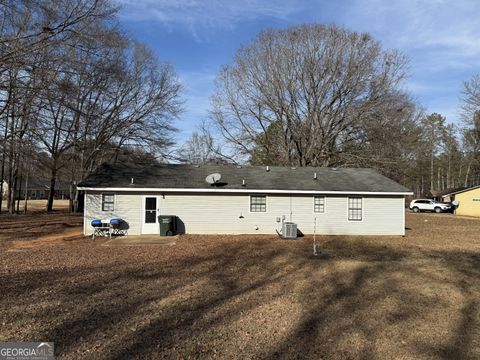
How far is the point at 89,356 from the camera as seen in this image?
4.78m

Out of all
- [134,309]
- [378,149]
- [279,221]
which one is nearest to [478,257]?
[279,221]

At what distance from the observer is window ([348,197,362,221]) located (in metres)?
19.3

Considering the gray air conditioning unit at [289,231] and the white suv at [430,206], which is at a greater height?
the white suv at [430,206]

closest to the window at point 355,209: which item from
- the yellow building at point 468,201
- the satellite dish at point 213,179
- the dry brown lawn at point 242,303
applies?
the dry brown lawn at point 242,303

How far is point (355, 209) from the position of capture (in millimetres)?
19391

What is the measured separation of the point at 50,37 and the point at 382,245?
14.1 metres

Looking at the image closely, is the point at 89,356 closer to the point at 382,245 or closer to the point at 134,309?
the point at 134,309

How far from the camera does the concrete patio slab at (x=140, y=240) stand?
15.4 m

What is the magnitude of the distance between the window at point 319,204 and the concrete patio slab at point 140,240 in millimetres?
6678

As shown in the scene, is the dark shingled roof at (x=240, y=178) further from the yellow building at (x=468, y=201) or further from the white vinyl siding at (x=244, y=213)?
the yellow building at (x=468, y=201)

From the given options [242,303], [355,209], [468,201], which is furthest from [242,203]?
[468,201]
